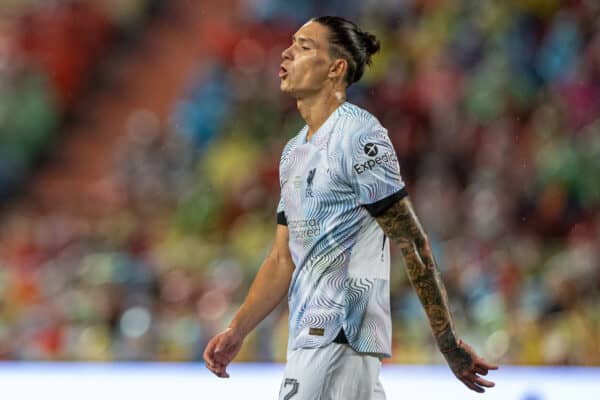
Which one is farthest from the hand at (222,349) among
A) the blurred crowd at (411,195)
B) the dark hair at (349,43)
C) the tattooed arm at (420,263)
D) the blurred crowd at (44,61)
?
the blurred crowd at (44,61)

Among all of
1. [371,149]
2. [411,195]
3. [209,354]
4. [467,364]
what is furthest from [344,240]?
[411,195]

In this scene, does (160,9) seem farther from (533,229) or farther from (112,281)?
(533,229)

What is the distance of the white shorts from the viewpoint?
323cm

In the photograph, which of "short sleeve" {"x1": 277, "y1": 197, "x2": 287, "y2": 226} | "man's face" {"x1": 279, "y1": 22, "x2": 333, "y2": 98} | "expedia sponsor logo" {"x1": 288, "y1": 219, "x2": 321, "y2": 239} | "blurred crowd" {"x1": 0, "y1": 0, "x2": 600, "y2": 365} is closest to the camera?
"expedia sponsor logo" {"x1": 288, "y1": 219, "x2": 321, "y2": 239}

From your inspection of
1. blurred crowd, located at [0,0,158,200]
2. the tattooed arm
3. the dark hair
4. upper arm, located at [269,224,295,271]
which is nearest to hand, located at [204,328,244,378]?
upper arm, located at [269,224,295,271]

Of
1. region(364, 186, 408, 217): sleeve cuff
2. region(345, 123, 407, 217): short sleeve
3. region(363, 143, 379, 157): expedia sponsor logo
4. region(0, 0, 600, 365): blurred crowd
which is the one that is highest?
region(363, 143, 379, 157): expedia sponsor logo

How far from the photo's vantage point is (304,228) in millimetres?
3357

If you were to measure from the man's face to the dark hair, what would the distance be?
20mm

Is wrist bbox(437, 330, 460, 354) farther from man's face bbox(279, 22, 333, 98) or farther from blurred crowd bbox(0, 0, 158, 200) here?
blurred crowd bbox(0, 0, 158, 200)

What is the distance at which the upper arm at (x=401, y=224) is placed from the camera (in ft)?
10.7

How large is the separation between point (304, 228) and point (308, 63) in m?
0.48

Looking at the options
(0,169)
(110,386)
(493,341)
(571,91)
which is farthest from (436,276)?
(0,169)

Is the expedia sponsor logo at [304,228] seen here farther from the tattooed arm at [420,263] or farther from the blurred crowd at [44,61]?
the blurred crowd at [44,61]

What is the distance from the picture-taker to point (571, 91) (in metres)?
8.20
